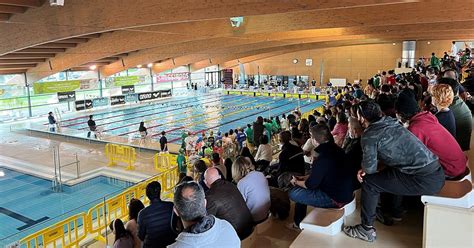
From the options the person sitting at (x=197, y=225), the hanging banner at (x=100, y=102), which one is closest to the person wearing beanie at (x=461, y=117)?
the person sitting at (x=197, y=225)

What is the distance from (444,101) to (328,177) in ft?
4.47

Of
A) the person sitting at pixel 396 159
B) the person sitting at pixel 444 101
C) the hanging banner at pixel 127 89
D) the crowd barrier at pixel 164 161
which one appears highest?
the person sitting at pixel 444 101

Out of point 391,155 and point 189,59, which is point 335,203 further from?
point 189,59

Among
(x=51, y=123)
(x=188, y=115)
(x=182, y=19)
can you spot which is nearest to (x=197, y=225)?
(x=182, y=19)

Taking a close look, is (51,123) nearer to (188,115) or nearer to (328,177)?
(188,115)

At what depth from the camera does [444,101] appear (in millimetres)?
3533

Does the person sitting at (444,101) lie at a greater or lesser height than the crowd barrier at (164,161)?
greater

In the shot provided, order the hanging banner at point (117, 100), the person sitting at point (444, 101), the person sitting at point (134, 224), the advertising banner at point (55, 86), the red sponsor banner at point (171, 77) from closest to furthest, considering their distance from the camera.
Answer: the person sitting at point (444, 101), the person sitting at point (134, 224), the advertising banner at point (55, 86), the hanging banner at point (117, 100), the red sponsor banner at point (171, 77)

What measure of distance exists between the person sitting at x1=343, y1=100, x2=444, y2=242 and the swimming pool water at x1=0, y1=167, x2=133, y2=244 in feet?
20.0

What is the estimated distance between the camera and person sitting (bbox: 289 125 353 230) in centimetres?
334

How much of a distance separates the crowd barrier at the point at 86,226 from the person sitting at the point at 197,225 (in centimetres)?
405

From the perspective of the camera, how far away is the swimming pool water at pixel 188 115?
19609mm

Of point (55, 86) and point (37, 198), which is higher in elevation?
point (55, 86)

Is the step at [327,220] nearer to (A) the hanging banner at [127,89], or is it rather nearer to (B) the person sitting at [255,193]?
(B) the person sitting at [255,193]
